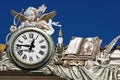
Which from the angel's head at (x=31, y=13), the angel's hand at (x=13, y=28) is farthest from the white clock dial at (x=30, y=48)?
the angel's head at (x=31, y=13)

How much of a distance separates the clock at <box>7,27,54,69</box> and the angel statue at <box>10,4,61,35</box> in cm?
20

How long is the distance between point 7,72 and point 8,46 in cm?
63

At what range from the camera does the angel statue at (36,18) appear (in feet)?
69.6

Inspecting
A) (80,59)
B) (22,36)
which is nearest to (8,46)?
(22,36)

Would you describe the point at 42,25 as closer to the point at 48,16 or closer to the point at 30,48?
the point at 48,16

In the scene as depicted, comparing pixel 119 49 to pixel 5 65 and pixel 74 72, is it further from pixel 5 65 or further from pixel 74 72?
pixel 5 65

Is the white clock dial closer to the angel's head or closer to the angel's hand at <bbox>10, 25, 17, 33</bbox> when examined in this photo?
the angel's hand at <bbox>10, 25, 17, 33</bbox>

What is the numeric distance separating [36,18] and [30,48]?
32.0 inches

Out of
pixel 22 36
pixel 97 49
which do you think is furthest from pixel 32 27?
pixel 97 49

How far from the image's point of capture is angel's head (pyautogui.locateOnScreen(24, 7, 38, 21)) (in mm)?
21266

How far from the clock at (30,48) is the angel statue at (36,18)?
20 centimetres

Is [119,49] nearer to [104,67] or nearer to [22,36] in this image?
[104,67]

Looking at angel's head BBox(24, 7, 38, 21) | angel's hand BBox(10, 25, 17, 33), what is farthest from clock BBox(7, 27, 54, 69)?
angel's head BBox(24, 7, 38, 21)

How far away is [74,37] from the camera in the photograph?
69.8ft
